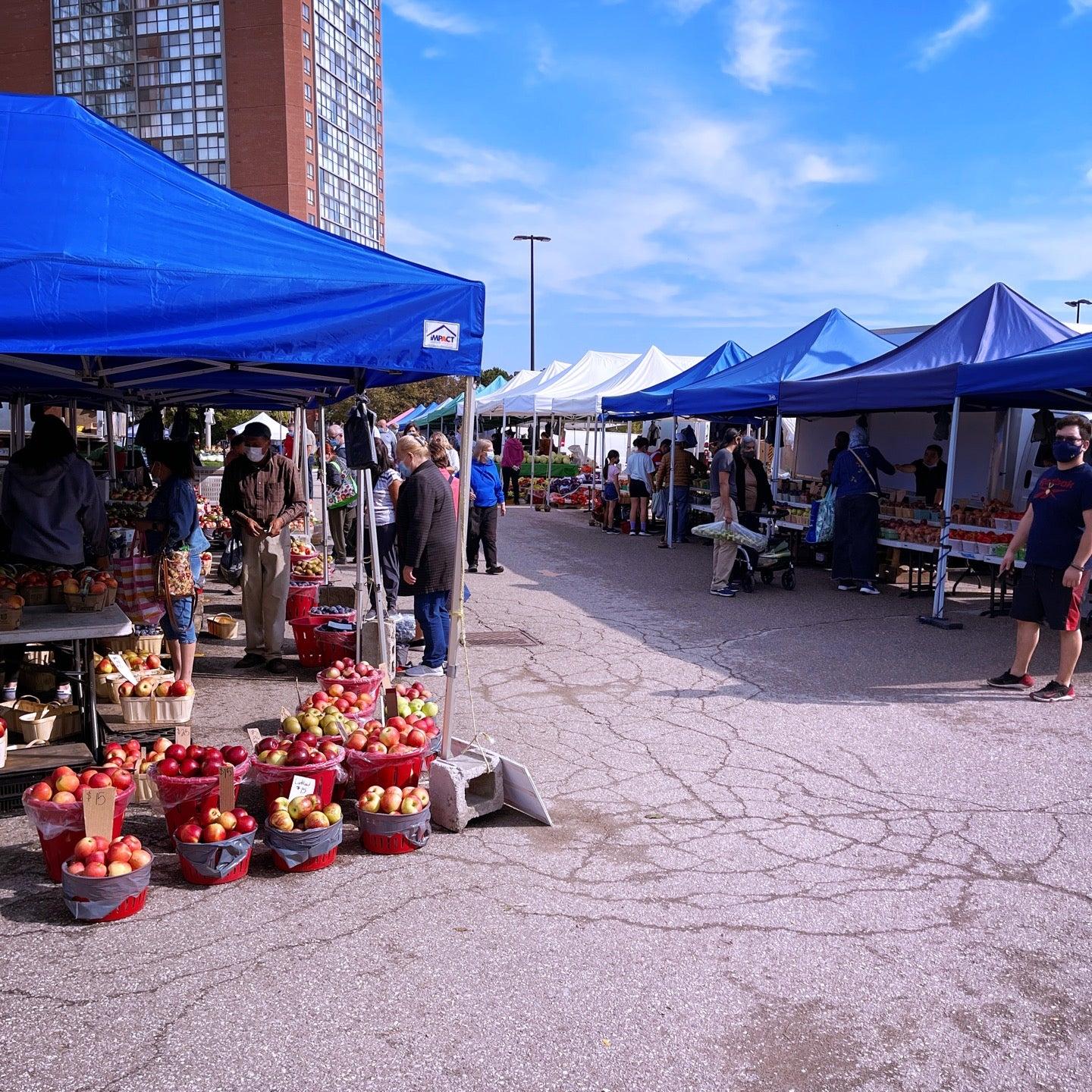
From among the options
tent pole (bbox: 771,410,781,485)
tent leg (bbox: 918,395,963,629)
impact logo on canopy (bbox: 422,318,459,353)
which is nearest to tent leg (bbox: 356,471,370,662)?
impact logo on canopy (bbox: 422,318,459,353)

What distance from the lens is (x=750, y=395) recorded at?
46.2ft

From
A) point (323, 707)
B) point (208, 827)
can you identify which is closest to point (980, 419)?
point (323, 707)

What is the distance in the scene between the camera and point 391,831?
435 cm

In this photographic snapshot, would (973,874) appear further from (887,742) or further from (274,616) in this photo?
(274,616)

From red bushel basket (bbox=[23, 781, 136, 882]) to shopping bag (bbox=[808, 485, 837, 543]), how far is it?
1074 cm

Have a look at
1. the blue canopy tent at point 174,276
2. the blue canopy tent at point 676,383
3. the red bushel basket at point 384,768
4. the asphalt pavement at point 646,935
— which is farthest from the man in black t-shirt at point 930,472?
the red bushel basket at point 384,768

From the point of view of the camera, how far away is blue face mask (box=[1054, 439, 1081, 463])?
21.9 ft

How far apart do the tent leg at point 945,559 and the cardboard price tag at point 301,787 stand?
7.49 metres

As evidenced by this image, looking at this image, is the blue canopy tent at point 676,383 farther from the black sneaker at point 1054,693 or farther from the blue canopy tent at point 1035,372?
the black sneaker at point 1054,693

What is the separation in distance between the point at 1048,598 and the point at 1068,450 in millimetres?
1084

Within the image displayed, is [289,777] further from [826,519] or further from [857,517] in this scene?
[826,519]

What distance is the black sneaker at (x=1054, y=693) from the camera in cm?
698

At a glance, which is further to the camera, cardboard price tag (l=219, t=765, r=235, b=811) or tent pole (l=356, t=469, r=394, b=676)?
tent pole (l=356, t=469, r=394, b=676)

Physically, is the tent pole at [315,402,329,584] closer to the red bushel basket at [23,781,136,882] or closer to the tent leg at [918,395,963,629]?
the red bushel basket at [23,781,136,882]
